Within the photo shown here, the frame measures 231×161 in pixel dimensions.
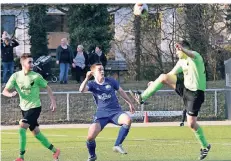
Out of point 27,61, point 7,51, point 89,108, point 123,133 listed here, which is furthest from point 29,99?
point 7,51

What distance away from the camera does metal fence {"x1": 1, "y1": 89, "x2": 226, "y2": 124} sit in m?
24.3

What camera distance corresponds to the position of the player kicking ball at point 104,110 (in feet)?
43.3

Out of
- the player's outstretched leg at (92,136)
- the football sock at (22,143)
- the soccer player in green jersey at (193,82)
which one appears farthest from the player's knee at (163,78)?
the football sock at (22,143)

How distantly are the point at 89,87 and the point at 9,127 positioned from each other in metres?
10.2

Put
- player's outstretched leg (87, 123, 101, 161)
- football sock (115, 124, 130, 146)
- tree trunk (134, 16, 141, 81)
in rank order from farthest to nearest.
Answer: tree trunk (134, 16, 141, 81) → football sock (115, 124, 130, 146) → player's outstretched leg (87, 123, 101, 161)

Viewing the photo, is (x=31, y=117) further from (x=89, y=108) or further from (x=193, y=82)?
(x=89, y=108)

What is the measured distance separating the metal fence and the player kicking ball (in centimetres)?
1068

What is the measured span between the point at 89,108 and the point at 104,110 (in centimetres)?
1133

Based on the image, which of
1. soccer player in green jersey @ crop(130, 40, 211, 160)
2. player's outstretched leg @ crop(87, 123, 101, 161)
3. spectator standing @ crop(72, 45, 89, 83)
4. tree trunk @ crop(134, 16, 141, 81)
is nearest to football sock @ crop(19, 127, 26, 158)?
player's outstretched leg @ crop(87, 123, 101, 161)

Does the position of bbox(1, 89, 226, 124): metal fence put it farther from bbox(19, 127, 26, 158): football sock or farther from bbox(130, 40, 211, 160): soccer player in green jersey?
bbox(19, 127, 26, 158): football sock

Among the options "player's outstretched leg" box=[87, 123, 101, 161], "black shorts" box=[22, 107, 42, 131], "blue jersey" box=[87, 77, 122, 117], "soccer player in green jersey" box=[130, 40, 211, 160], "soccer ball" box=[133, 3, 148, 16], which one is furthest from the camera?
"soccer ball" box=[133, 3, 148, 16]

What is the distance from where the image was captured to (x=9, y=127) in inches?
910

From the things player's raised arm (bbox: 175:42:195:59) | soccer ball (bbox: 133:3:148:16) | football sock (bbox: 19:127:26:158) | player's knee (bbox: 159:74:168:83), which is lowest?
football sock (bbox: 19:127:26:158)

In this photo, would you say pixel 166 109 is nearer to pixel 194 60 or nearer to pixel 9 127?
pixel 9 127
